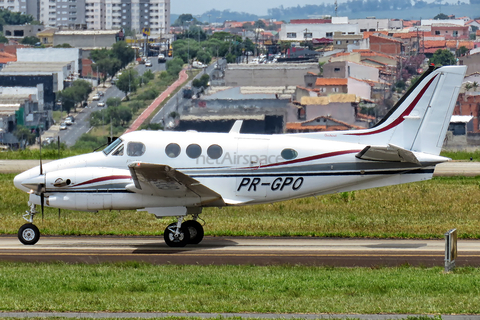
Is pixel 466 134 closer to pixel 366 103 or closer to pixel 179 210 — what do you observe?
pixel 366 103

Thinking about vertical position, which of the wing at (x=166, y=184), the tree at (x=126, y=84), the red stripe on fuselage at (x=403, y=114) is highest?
the red stripe on fuselage at (x=403, y=114)

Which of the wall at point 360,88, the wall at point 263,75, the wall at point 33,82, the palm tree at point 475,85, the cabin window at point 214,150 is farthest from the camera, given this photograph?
the wall at point 33,82

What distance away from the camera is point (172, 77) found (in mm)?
192750

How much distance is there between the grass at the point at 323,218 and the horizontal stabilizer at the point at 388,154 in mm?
3057

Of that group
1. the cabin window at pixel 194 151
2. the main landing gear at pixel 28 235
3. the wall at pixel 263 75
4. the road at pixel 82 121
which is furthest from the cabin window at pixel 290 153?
the wall at pixel 263 75

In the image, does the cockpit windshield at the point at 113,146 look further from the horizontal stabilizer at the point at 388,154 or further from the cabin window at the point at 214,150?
the horizontal stabilizer at the point at 388,154

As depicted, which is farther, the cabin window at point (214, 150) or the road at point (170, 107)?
the road at point (170, 107)

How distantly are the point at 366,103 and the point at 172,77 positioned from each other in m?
61.2

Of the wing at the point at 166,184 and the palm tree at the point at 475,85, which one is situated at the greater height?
the wing at the point at 166,184

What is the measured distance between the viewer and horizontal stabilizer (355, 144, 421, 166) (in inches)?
893

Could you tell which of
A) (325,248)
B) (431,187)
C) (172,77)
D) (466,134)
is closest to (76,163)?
(325,248)

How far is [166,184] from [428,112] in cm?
759

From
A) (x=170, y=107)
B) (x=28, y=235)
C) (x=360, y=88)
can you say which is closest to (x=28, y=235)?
(x=28, y=235)

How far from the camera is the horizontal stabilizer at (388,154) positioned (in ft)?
74.4
